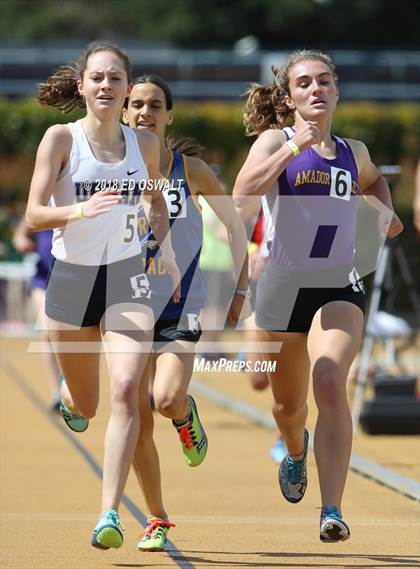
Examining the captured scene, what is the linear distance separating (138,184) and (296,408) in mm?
1516

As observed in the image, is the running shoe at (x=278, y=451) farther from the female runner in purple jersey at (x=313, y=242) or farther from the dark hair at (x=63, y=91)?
the dark hair at (x=63, y=91)

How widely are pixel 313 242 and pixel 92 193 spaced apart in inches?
45.6

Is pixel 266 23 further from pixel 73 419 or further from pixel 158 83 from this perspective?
pixel 73 419

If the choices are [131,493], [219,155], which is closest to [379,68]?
[219,155]

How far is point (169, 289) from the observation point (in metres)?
7.37

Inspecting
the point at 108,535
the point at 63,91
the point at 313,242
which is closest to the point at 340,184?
the point at 313,242

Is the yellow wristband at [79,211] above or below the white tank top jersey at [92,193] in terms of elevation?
below

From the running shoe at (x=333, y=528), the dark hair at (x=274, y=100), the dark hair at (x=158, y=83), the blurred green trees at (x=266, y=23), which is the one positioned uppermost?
the blurred green trees at (x=266, y=23)

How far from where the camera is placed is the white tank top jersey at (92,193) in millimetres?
6918

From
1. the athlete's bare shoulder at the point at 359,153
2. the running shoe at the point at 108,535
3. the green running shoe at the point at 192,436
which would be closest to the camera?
the running shoe at the point at 108,535

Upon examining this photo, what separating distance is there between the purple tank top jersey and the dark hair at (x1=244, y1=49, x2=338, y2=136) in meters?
0.33

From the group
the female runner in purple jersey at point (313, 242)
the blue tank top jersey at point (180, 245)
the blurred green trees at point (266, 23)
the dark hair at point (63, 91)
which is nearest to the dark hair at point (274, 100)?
the female runner in purple jersey at point (313, 242)

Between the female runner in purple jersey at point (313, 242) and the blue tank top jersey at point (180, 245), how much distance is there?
0.39m

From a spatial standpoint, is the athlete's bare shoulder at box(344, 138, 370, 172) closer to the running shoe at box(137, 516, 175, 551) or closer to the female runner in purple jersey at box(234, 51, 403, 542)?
the female runner in purple jersey at box(234, 51, 403, 542)
